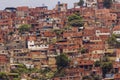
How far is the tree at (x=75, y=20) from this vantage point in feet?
169

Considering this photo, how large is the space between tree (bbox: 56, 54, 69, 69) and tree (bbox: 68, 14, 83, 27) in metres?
10.2

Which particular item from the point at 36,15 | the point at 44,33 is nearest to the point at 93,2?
the point at 36,15

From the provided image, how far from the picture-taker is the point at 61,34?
48.4 metres

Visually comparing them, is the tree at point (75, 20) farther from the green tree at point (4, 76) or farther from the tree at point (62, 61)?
the green tree at point (4, 76)

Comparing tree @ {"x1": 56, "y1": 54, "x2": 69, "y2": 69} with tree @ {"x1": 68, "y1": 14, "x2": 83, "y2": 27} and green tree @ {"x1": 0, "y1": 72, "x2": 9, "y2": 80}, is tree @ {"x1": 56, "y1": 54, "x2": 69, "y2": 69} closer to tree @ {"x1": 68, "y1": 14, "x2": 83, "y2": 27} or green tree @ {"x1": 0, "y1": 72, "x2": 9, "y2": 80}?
green tree @ {"x1": 0, "y1": 72, "x2": 9, "y2": 80}

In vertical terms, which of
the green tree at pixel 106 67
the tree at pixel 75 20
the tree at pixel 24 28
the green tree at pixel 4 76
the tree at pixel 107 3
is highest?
the tree at pixel 107 3

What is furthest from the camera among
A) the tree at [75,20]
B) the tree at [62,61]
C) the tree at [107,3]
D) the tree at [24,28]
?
the tree at [107,3]

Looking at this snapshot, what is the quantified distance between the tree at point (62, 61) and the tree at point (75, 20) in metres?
10.2

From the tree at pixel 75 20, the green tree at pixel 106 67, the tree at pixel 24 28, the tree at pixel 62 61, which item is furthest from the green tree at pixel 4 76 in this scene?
the tree at pixel 75 20

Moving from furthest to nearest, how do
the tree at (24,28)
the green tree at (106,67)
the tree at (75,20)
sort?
the tree at (24,28), the tree at (75,20), the green tree at (106,67)

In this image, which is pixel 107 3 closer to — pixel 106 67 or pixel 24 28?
pixel 24 28

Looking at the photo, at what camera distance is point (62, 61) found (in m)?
41.6

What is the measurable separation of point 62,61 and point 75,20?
455 inches

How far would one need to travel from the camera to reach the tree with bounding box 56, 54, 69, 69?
41.3 metres
